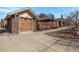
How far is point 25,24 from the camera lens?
262 centimetres

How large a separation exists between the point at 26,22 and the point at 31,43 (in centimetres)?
34

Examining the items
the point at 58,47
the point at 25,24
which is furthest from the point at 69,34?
the point at 25,24

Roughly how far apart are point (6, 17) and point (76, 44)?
3.70ft

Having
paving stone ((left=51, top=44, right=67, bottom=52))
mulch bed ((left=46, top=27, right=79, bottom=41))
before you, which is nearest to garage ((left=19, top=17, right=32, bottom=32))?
mulch bed ((left=46, top=27, right=79, bottom=41))

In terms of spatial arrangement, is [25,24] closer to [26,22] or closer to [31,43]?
[26,22]

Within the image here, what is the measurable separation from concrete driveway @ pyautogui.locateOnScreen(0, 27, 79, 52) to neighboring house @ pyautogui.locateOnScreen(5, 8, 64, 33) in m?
0.11

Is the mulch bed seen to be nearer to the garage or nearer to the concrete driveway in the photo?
the concrete driveway

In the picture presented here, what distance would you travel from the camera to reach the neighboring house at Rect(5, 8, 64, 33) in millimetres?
2523

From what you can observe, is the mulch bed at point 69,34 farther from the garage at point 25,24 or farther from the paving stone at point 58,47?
the garage at point 25,24

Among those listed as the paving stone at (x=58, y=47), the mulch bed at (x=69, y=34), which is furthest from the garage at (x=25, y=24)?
the paving stone at (x=58, y=47)

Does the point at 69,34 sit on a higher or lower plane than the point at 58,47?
higher
